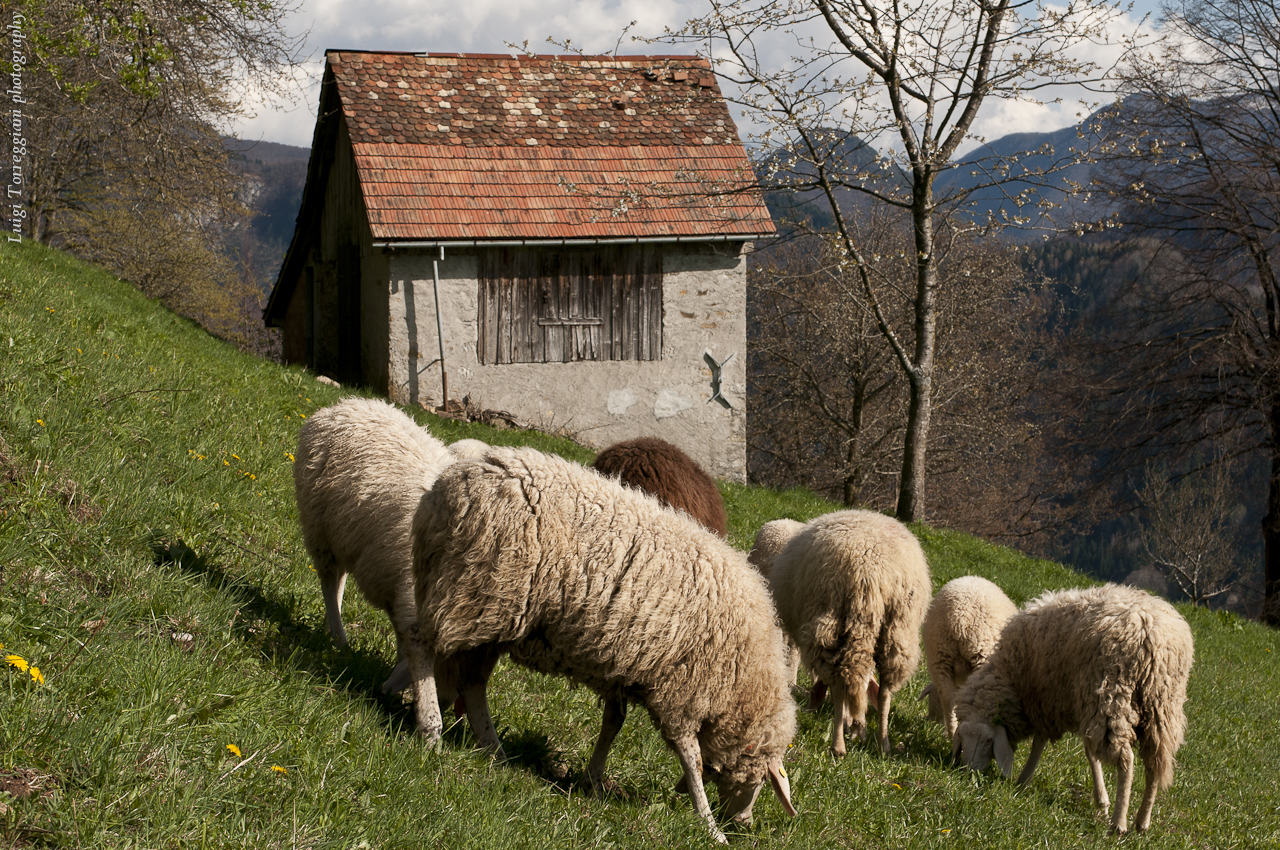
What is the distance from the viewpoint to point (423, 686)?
375 cm

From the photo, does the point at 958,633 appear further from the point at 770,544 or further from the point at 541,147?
the point at 541,147

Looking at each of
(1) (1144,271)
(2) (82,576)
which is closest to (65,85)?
(2) (82,576)

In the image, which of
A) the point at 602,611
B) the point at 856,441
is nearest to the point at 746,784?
the point at 602,611

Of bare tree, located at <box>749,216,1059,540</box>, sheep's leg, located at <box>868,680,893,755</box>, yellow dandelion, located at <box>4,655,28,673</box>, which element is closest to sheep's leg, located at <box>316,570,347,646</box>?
yellow dandelion, located at <box>4,655,28,673</box>

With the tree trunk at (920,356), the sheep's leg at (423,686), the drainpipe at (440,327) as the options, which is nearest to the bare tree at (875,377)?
the tree trunk at (920,356)

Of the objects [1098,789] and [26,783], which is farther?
[1098,789]

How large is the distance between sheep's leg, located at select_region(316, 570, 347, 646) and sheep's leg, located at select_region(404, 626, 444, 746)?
1108 millimetres

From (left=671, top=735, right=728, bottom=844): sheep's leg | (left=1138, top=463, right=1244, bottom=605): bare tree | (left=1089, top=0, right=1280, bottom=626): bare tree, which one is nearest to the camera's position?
(left=671, top=735, right=728, bottom=844): sheep's leg

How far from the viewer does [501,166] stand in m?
15.9

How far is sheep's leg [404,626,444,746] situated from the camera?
3684 millimetres

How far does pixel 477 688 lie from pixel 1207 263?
17620 mm

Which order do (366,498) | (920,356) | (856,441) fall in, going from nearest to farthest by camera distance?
(366,498) < (920,356) < (856,441)

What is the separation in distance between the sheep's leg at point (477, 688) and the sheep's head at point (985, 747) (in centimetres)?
354

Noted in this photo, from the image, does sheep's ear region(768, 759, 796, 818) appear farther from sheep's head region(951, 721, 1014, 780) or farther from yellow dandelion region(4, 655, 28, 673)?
yellow dandelion region(4, 655, 28, 673)
